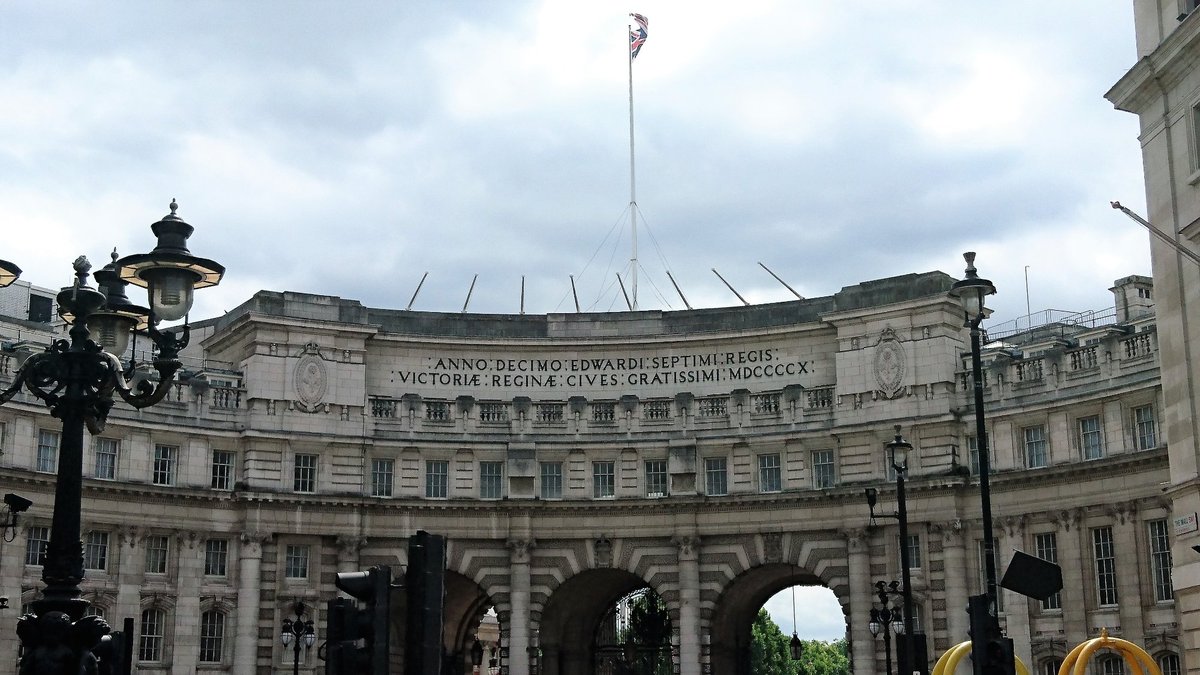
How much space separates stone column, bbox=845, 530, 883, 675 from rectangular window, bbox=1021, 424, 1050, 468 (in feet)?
23.7

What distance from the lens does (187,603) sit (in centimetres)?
5741

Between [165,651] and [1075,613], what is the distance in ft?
115

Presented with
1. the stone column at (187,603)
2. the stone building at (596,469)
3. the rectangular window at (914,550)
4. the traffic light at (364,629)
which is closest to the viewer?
the traffic light at (364,629)

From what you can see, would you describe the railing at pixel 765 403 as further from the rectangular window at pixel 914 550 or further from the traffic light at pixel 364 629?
the traffic light at pixel 364 629

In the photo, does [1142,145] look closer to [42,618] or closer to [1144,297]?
[42,618]

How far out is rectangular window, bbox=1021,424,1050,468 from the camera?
55.7 meters

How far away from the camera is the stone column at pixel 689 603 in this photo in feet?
195

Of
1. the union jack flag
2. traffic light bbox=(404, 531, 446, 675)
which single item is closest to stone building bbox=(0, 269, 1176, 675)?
the union jack flag

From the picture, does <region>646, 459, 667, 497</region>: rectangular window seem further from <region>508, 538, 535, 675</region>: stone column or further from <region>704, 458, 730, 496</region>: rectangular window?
<region>508, 538, 535, 675</region>: stone column

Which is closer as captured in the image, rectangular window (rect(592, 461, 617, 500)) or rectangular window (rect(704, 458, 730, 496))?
rectangular window (rect(704, 458, 730, 496))

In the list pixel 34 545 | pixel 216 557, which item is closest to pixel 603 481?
pixel 216 557

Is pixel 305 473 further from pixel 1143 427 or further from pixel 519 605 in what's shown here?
pixel 1143 427

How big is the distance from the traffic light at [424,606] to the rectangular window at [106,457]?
50659 millimetres

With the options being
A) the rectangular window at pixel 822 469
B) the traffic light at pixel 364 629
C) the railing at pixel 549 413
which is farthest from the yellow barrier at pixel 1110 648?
the railing at pixel 549 413
